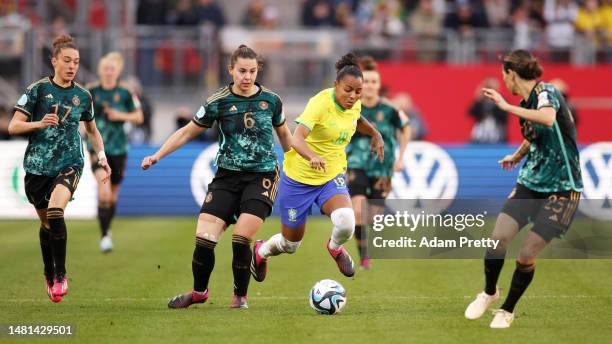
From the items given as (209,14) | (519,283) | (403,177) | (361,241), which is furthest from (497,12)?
(519,283)

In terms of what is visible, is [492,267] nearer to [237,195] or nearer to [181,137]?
[237,195]

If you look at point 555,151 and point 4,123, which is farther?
point 4,123

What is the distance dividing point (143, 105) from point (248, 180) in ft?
35.1

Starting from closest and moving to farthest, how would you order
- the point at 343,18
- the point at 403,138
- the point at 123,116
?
the point at 403,138 < the point at 123,116 < the point at 343,18

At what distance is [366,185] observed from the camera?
13.0 metres

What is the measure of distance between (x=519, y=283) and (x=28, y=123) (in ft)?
15.4

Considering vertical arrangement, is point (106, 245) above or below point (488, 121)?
above

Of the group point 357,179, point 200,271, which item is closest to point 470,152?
point 357,179

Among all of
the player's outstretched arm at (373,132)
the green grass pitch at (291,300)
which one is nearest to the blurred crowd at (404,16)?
the green grass pitch at (291,300)

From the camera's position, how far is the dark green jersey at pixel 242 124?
954 cm

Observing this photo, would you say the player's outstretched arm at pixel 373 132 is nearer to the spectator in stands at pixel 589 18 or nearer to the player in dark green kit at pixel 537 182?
the player in dark green kit at pixel 537 182

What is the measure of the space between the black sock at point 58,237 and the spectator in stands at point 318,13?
1482 cm

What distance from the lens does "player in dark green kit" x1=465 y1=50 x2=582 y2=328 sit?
28.8ft

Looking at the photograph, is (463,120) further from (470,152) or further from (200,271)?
(200,271)
